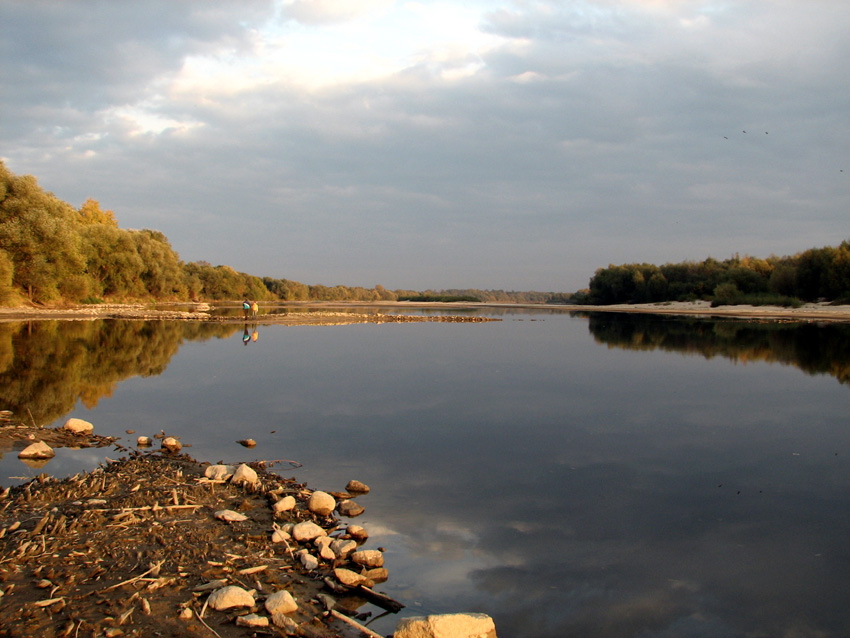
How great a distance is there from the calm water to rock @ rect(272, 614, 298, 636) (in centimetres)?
58

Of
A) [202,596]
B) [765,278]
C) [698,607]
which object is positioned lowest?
[698,607]

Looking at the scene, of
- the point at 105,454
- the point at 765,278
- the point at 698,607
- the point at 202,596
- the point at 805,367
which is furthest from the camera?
the point at 765,278

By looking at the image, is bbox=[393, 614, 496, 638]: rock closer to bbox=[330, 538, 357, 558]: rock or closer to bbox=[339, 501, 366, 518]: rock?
bbox=[330, 538, 357, 558]: rock

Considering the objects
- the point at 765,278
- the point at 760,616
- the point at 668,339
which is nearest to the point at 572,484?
the point at 760,616

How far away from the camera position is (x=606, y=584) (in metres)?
4.24

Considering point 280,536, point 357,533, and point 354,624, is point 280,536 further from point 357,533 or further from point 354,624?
point 354,624

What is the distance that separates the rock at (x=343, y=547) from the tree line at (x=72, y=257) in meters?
40.2

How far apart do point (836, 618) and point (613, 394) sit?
8554 mm

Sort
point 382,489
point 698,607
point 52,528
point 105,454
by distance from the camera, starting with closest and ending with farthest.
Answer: point 698,607 → point 52,528 → point 382,489 → point 105,454

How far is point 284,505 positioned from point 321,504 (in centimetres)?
35

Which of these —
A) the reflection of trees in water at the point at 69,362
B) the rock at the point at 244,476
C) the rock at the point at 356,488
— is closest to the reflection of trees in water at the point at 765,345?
the rock at the point at 356,488

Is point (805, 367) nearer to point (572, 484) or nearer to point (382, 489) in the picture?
point (572, 484)

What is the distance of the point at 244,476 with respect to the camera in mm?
5918

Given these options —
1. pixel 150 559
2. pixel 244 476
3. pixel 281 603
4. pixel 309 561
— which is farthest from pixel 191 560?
pixel 244 476
